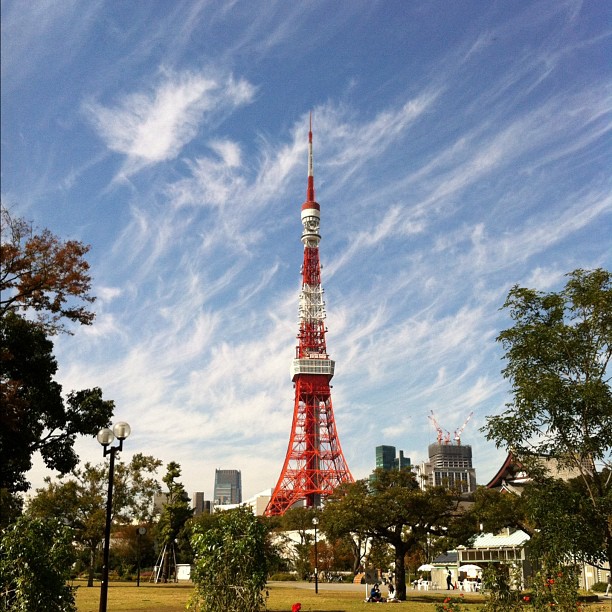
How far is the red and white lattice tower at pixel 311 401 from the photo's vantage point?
90625mm

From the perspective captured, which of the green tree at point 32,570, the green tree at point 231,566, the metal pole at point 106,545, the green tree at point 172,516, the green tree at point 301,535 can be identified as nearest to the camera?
the green tree at point 32,570

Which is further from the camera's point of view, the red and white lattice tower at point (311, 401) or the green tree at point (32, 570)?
the red and white lattice tower at point (311, 401)

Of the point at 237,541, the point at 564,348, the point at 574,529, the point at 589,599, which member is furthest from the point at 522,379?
the point at 589,599

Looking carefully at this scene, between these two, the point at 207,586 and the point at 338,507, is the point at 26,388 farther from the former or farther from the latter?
the point at 338,507

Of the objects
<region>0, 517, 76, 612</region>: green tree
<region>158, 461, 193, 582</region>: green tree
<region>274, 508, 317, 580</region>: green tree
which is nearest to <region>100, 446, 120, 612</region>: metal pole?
<region>0, 517, 76, 612</region>: green tree

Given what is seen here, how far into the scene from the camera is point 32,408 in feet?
83.6

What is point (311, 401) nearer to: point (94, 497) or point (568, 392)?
point (94, 497)

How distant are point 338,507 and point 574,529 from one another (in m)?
18.3

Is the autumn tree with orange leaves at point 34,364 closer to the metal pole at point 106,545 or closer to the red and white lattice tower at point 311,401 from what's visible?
the metal pole at point 106,545

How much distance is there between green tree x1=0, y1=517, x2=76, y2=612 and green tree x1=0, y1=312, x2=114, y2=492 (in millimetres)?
9414

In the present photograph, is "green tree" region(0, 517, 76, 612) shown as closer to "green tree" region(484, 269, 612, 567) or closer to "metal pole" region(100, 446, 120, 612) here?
"metal pole" region(100, 446, 120, 612)

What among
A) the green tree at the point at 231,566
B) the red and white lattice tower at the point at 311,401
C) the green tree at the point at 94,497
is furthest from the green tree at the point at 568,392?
the red and white lattice tower at the point at 311,401

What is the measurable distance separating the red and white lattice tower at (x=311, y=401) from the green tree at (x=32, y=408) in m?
63.2

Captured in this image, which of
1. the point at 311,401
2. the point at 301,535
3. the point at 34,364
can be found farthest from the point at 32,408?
the point at 311,401
